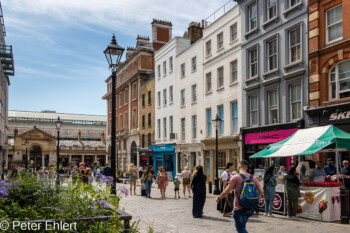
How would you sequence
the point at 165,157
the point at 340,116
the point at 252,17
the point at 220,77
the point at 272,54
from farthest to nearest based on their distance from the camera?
the point at 165,157 → the point at 220,77 → the point at 252,17 → the point at 272,54 → the point at 340,116

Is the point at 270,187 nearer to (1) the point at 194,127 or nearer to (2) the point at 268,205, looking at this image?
(2) the point at 268,205

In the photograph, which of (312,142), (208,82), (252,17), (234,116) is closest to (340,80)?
(312,142)

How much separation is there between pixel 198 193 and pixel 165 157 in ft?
85.5

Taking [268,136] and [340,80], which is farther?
[268,136]

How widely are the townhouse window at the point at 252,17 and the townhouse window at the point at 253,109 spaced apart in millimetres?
4563

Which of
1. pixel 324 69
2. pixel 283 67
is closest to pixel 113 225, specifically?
pixel 324 69

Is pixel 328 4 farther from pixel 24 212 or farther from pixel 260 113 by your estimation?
pixel 24 212

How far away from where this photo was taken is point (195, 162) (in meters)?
32.2

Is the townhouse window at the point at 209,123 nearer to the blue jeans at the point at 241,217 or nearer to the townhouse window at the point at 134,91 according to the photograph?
the townhouse window at the point at 134,91

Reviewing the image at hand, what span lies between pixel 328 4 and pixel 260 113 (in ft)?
24.6

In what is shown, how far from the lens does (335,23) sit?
17938mm

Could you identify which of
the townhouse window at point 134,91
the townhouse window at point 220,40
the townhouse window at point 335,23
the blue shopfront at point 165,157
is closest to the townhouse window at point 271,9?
the townhouse window at point 335,23

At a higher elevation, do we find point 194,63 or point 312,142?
point 194,63

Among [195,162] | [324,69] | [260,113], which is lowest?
[195,162]
